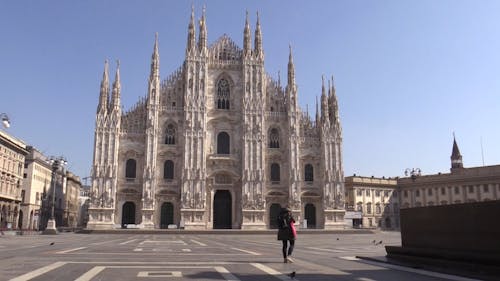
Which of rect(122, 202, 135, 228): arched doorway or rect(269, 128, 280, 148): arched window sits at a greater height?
rect(269, 128, 280, 148): arched window

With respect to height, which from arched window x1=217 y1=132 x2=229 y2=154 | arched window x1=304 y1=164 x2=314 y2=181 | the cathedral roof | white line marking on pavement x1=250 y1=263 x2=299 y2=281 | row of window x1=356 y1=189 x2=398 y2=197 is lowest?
white line marking on pavement x1=250 y1=263 x2=299 y2=281

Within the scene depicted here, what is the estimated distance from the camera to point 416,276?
30.1ft

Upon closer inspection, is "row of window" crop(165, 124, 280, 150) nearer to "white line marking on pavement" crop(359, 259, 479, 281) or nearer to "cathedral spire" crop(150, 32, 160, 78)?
"cathedral spire" crop(150, 32, 160, 78)

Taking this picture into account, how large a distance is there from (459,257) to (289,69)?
1951 inches

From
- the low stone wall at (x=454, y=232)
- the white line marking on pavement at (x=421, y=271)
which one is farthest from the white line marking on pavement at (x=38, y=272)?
the low stone wall at (x=454, y=232)

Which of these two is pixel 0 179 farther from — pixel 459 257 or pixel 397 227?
pixel 397 227

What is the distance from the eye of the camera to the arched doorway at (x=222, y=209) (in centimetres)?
5444

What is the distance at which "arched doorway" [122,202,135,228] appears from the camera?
5178 centimetres

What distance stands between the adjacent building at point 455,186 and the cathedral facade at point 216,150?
51.6ft

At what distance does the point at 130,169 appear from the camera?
52.7m

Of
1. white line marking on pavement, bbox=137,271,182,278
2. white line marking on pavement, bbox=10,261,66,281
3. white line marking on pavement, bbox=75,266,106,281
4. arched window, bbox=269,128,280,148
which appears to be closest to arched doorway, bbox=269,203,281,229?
arched window, bbox=269,128,280,148

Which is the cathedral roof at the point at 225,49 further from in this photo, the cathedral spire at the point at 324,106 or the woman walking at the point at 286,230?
the woman walking at the point at 286,230

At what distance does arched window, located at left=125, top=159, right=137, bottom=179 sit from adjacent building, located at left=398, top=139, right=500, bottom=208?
35567 mm

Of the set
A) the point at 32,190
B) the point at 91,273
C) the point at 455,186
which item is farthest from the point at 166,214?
the point at 455,186
